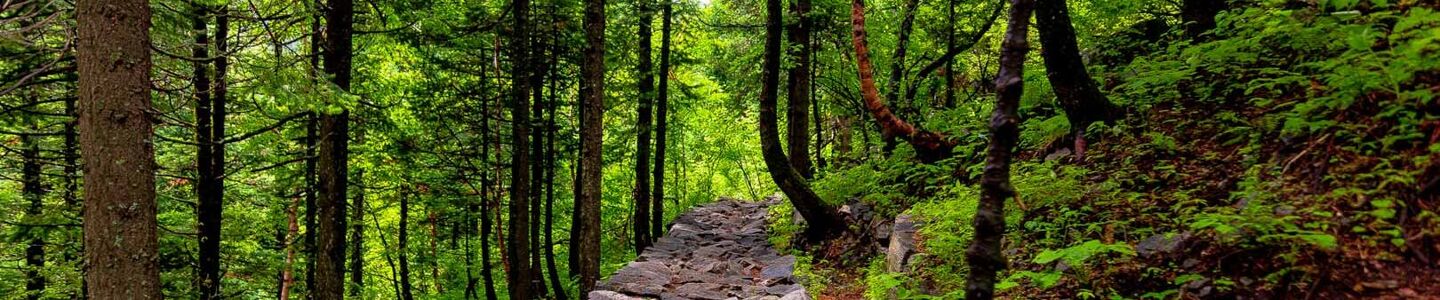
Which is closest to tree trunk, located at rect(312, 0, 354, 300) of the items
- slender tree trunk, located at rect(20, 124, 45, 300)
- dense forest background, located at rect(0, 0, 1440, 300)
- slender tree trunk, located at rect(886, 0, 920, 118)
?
dense forest background, located at rect(0, 0, 1440, 300)

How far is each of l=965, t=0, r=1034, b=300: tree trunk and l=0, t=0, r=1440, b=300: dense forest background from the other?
0.5 inches

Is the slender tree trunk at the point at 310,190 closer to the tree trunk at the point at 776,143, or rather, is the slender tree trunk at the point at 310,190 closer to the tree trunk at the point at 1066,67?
the tree trunk at the point at 776,143

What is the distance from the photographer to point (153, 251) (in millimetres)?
5715

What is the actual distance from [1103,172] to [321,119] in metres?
8.84

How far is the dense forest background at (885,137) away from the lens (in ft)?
11.0

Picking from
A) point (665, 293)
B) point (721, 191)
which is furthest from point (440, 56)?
point (721, 191)

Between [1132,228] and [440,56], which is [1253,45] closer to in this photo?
[1132,228]

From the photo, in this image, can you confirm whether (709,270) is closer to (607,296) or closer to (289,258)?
(607,296)

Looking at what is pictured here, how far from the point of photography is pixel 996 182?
2809mm

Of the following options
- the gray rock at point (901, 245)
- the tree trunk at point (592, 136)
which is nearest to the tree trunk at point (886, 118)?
the gray rock at point (901, 245)

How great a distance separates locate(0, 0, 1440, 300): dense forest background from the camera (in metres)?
3.36

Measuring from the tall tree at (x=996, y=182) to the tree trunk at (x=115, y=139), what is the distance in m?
6.62

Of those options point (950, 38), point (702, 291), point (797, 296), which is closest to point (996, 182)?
point (797, 296)

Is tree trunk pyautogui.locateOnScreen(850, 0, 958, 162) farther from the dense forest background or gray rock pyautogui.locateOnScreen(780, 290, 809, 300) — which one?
gray rock pyautogui.locateOnScreen(780, 290, 809, 300)
